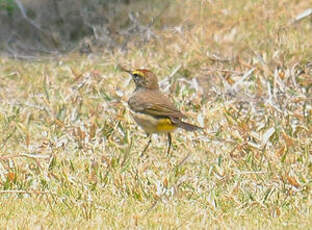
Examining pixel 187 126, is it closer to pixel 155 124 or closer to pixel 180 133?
pixel 155 124

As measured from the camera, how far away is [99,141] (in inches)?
272

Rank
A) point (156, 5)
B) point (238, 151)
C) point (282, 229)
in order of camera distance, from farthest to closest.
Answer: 1. point (156, 5)
2. point (238, 151)
3. point (282, 229)

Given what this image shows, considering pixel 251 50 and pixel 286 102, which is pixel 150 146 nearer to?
pixel 286 102

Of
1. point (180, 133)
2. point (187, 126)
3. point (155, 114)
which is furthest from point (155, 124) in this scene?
point (180, 133)

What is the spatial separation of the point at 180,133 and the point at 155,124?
554 mm

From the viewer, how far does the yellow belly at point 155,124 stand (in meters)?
6.46

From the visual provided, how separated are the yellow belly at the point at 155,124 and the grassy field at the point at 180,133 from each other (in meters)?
0.20

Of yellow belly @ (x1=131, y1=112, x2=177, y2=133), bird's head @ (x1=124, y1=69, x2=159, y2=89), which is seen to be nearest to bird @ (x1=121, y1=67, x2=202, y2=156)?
yellow belly @ (x1=131, y1=112, x2=177, y2=133)

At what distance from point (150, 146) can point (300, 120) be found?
1.35m

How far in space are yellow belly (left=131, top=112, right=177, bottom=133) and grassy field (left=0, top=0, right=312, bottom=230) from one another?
0.20 m

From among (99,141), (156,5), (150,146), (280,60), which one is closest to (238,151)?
(150,146)

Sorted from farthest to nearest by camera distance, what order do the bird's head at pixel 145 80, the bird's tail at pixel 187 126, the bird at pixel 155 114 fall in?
the bird's head at pixel 145 80 → the bird at pixel 155 114 → the bird's tail at pixel 187 126

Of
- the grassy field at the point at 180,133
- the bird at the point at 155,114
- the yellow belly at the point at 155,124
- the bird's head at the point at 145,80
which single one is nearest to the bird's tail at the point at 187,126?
the bird at the point at 155,114

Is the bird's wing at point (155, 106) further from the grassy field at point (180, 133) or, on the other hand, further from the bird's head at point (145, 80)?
the grassy field at point (180, 133)
